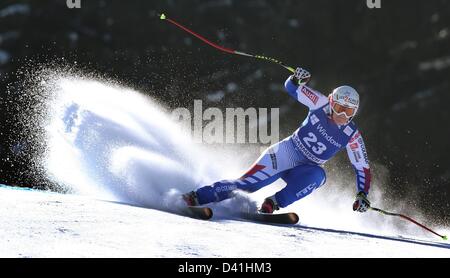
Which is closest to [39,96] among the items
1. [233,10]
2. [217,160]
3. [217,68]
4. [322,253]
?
[217,160]

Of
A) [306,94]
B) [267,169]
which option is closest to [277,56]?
[306,94]

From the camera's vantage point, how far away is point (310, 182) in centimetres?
702

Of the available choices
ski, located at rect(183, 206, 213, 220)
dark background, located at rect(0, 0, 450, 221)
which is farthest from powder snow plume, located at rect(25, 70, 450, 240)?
dark background, located at rect(0, 0, 450, 221)

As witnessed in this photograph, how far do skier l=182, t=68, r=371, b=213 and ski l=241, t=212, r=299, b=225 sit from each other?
10cm

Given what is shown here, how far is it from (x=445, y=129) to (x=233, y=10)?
9847mm

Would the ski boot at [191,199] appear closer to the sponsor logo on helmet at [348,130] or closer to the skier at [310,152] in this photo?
the skier at [310,152]

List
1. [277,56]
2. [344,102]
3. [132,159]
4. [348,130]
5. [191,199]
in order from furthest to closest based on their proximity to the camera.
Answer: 1. [277,56]
2. [132,159]
3. [348,130]
4. [344,102]
5. [191,199]

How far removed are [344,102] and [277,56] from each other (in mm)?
24516

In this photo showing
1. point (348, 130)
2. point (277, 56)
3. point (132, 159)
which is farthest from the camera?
point (277, 56)

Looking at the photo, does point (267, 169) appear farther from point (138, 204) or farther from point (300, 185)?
point (138, 204)

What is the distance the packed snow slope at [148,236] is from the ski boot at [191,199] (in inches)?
15.5

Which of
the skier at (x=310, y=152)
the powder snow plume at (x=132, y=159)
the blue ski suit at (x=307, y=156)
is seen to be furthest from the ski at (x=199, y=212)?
the blue ski suit at (x=307, y=156)

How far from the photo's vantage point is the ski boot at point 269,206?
6965mm

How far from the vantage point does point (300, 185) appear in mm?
7012
